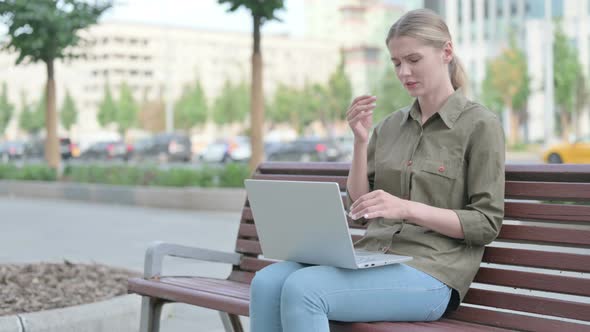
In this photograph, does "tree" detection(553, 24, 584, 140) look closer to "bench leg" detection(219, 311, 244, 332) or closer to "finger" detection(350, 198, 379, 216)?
"bench leg" detection(219, 311, 244, 332)

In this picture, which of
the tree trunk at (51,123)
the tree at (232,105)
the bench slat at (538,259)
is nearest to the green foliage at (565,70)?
the tree trunk at (51,123)

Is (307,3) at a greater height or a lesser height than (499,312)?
greater

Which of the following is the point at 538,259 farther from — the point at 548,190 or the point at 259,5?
the point at 259,5

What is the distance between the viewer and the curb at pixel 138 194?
1383 cm

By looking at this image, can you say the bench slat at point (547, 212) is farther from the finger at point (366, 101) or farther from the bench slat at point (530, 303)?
the finger at point (366, 101)

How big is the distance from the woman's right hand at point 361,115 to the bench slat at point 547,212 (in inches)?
23.9

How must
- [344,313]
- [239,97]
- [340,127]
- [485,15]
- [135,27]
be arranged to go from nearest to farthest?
[344,313], [485,15], [239,97], [340,127], [135,27]

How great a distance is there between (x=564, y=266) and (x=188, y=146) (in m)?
43.0

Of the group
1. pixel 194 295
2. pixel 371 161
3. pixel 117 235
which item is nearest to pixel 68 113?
pixel 117 235

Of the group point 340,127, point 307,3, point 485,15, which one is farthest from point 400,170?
point 307,3

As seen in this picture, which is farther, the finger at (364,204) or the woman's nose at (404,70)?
the woman's nose at (404,70)

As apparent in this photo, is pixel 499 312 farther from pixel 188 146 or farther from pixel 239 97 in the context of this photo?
pixel 239 97

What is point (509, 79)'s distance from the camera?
46500mm

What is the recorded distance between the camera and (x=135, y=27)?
114 metres
